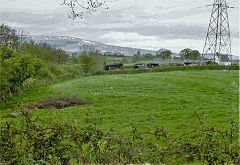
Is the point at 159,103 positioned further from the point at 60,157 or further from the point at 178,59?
the point at 178,59

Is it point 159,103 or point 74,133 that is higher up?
point 74,133

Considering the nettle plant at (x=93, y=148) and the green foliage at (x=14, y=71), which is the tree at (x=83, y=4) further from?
the green foliage at (x=14, y=71)

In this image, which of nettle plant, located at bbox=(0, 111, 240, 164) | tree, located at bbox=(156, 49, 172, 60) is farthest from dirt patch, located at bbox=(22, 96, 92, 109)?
tree, located at bbox=(156, 49, 172, 60)

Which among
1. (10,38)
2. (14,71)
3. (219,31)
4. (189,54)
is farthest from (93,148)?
(189,54)

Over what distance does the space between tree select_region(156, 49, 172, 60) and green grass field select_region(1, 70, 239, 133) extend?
41.8 ft

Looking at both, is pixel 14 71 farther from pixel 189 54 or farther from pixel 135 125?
pixel 189 54

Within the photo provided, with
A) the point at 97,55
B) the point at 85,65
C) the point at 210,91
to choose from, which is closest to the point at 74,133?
the point at 210,91

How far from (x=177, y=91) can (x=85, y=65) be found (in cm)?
1583

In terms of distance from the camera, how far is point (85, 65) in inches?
979

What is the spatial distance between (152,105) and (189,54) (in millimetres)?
16832

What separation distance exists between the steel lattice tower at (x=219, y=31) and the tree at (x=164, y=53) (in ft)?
25.5

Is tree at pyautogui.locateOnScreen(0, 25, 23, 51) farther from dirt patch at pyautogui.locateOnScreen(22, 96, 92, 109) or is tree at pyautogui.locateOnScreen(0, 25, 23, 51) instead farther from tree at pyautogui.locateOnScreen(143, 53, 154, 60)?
tree at pyautogui.locateOnScreen(143, 53, 154, 60)

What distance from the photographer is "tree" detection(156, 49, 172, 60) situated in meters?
25.6

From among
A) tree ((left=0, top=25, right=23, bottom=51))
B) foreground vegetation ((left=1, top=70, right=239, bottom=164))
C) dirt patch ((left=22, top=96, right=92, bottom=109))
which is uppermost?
tree ((left=0, top=25, right=23, bottom=51))
